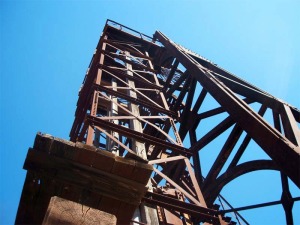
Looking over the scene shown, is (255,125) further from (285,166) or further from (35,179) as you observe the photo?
(35,179)

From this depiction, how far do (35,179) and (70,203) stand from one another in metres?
1.61

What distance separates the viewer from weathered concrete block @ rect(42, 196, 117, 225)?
240 centimetres

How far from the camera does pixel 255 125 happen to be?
4.93m

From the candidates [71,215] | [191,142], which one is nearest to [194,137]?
[191,142]

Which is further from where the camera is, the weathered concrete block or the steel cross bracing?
the steel cross bracing

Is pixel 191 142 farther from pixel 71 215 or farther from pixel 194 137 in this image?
pixel 71 215

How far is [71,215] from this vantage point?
248 cm

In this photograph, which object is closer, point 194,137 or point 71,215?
point 71,215

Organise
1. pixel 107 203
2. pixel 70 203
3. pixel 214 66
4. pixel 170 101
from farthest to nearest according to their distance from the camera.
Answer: pixel 170 101
pixel 214 66
pixel 107 203
pixel 70 203

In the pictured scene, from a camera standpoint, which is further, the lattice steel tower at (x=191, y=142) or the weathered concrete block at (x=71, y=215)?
the lattice steel tower at (x=191, y=142)

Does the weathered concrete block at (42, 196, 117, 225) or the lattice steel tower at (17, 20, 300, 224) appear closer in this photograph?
the weathered concrete block at (42, 196, 117, 225)

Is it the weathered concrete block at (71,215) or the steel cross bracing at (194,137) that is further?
the steel cross bracing at (194,137)

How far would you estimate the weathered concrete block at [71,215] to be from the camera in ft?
7.87

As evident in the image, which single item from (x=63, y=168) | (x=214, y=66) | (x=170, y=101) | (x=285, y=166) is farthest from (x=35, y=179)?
(x=170, y=101)
